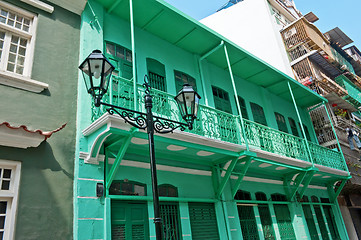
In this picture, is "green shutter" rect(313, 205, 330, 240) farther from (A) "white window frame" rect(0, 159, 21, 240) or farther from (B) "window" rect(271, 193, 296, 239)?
(A) "white window frame" rect(0, 159, 21, 240)

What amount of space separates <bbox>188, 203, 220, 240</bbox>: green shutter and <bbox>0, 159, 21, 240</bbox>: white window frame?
169 inches

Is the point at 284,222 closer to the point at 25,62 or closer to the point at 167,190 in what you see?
the point at 167,190

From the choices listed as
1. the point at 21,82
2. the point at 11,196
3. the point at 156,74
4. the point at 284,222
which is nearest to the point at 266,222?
the point at 284,222

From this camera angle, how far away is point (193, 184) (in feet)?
27.4

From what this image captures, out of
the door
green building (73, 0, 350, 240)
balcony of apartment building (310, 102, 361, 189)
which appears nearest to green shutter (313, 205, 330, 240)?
green building (73, 0, 350, 240)

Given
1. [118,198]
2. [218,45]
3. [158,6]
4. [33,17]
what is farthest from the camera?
[218,45]

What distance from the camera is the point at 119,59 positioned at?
26.0 ft

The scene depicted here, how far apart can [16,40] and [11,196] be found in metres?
3.48

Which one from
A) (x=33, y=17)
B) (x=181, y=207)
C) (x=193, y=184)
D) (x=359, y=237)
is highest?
(x=33, y=17)

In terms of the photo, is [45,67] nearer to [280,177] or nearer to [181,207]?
[181,207]

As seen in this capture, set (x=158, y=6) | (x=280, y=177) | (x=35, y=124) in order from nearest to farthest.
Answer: (x=35, y=124), (x=158, y=6), (x=280, y=177)

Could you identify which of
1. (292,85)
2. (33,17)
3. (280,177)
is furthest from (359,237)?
(33,17)

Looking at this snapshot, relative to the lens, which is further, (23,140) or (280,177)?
(280,177)

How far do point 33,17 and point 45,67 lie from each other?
1.33 m
